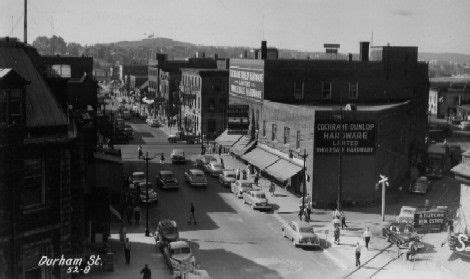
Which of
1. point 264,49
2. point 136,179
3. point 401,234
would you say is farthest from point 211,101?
point 401,234

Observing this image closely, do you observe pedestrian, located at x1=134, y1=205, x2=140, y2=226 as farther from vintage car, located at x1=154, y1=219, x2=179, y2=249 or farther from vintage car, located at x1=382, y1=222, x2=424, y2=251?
vintage car, located at x1=382, y1=222, x2=424, y2=251

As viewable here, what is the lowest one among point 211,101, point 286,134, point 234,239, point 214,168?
point 234,239

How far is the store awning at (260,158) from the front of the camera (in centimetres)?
5256

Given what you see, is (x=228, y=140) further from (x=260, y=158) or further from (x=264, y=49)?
(x=260, y=158)

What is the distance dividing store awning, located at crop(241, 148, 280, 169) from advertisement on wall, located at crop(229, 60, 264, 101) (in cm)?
525

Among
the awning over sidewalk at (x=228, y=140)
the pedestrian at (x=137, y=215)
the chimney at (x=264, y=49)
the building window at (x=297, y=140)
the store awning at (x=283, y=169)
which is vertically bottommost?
the pedestrian at (x=137, y=215)

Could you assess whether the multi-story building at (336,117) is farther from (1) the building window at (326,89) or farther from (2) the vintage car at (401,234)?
(2) the vintage car at (401,234)

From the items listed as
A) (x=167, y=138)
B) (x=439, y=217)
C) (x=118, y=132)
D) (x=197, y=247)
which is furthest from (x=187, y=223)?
(x=167, y=138)

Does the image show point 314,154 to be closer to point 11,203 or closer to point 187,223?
point 187,223

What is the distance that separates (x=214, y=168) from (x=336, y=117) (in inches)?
597

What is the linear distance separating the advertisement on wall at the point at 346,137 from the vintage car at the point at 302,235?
1088 cm

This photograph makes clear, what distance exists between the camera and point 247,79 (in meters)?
62.7

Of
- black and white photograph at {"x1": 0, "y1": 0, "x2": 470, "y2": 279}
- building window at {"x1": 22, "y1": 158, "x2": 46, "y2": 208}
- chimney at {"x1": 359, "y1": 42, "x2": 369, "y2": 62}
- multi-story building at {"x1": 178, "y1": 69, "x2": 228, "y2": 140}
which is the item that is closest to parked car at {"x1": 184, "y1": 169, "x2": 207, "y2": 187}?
black and white photograph at {"x1": 0, "y1": 0, "x2": 470, "y2": 279}

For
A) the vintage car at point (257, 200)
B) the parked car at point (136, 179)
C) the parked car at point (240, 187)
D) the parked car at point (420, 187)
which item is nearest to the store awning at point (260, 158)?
the parked car at point (240, 187)
